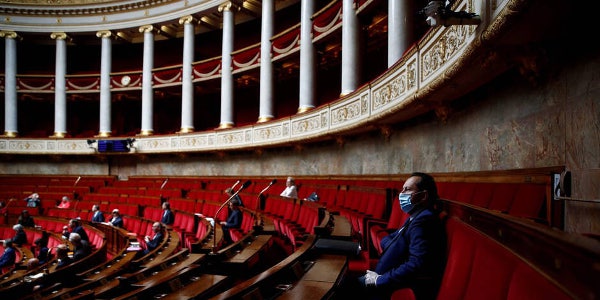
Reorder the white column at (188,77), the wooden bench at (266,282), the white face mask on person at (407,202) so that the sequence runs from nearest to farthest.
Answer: the wooden bench at (266,282) → the white face mask on person at (407,202) → the white column at (188,77)

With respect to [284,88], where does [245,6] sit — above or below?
above

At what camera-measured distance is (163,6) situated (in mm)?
14430

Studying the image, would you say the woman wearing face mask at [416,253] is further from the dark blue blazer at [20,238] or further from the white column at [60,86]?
the white column at [60,86]

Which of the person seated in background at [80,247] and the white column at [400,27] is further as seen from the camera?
the white column at [400,27]

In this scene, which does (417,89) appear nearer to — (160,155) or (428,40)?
(428,40)

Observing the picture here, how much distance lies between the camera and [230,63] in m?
12.8

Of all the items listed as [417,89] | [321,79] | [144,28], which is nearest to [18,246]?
[417,89]

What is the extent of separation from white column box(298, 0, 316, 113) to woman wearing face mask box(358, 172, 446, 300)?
7639 mm

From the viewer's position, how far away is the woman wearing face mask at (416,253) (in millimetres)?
1764

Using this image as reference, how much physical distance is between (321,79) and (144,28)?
700 cm

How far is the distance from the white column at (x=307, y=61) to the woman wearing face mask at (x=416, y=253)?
7639mm

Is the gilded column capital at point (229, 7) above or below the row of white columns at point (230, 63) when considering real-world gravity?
above

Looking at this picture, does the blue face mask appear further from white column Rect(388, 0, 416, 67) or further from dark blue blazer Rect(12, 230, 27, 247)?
dark blue blazer Rect(12, 230, 27, 247)

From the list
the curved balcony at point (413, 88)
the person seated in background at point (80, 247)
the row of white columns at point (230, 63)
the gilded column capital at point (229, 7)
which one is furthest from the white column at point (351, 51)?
the gilded column capital at point (229, 7)
